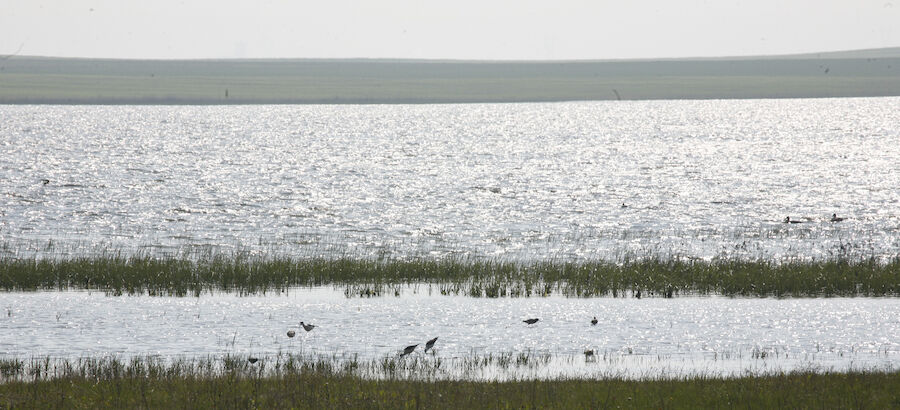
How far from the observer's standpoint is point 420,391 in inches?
674

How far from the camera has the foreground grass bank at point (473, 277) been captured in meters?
30.4

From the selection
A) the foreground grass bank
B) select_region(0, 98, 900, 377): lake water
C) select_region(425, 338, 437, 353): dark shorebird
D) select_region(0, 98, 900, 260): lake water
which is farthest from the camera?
select_region(0, 98, 900, 260): lake water

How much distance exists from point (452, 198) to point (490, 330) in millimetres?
45747

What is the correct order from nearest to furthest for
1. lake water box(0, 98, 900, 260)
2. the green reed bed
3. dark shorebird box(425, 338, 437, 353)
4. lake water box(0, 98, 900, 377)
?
1. the green reed bed
2. dark shorebird box(425, 338, 437, 353)
3. lake water box(0, 98, 900, 377)
4. lake water box(0, 98, 900, 260)

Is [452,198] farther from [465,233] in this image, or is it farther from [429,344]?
[429,344]

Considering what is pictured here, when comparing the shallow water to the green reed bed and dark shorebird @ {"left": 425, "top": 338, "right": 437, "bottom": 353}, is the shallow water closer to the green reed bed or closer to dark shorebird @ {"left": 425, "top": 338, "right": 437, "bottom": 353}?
dark shorebird @ {"left": 425, "top": 338, "right": 437, "bottom": 353}

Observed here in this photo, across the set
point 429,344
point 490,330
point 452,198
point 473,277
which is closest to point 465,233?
point 473,277

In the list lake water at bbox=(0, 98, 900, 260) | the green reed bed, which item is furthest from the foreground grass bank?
the green reed bed

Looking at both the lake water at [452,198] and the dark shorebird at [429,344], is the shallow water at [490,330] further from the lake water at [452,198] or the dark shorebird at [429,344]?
the lake water at [452,198]

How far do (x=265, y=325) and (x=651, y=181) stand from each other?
6467cm

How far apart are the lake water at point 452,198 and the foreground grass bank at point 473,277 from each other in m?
5.37

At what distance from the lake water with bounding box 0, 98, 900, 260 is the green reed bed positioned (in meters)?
20.1

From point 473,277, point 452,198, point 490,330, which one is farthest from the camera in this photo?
point 452,198

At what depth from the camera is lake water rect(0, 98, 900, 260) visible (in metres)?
44.3
